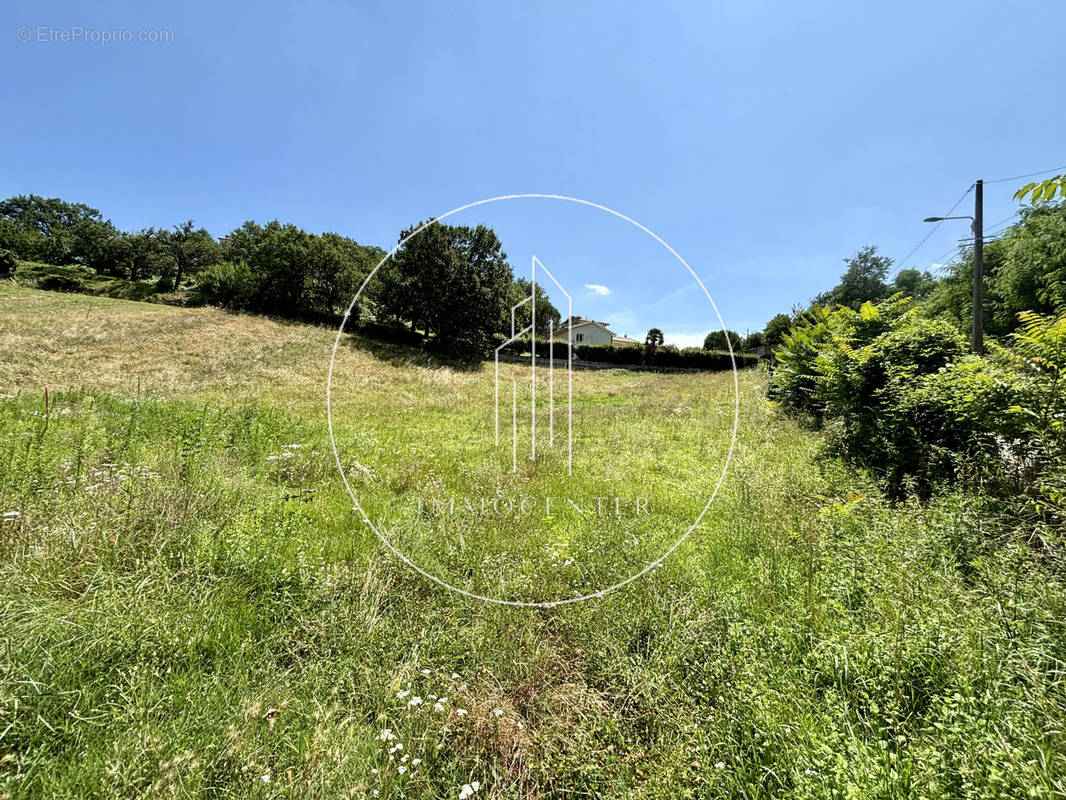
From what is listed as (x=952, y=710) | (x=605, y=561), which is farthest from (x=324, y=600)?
(x=952, y=710)

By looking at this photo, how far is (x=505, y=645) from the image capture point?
88.8 inches

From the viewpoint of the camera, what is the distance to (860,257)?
3919cm

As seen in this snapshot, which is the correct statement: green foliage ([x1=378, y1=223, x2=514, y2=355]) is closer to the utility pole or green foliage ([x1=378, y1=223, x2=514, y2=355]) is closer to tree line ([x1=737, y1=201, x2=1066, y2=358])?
tree line ([x1=737, y1=201, x2=1066, y2=358])

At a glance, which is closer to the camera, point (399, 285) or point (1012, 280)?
point (1012, 280)

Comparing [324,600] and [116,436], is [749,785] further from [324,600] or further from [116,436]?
[116,436]

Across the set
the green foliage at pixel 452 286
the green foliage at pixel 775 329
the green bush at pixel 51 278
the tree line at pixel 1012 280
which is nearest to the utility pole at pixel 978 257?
the tree line at pixel 1012 280

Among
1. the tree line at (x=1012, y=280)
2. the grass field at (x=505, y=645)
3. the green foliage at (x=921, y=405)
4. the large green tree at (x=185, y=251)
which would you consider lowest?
the grass field at (x=505, y=645)

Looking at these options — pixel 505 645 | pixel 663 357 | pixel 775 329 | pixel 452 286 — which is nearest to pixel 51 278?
pixel 452 286

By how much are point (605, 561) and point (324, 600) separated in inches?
81.5

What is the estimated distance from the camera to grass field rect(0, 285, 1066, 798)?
5.03 ft

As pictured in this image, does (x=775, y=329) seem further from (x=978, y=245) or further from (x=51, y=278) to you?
(x=51, y=278)

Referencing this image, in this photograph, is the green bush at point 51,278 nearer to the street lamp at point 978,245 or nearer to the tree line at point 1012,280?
the tree line at point 1012,280

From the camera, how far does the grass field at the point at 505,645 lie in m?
1.53

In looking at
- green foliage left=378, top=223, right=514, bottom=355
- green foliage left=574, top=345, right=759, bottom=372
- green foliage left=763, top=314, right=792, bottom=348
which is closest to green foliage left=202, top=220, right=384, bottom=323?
green foliage left=378, top=223, right=514, bottom=355
